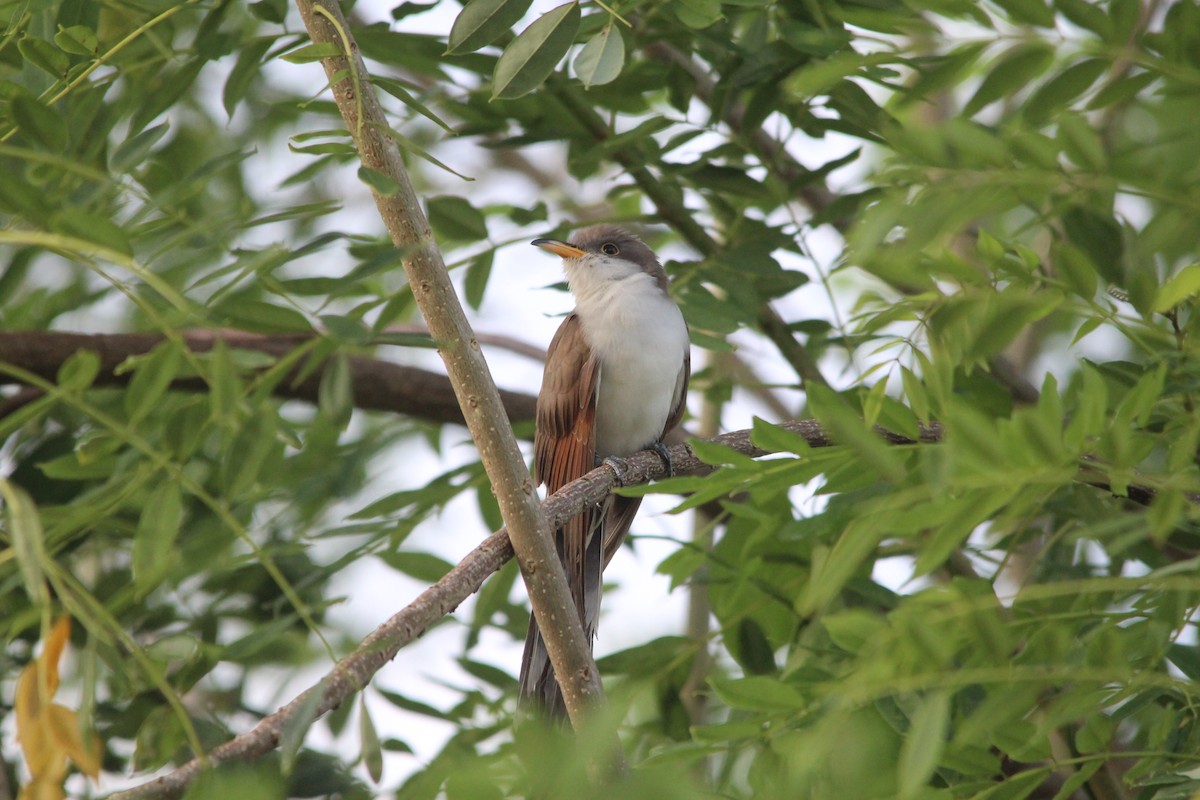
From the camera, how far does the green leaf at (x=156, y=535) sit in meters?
2.82

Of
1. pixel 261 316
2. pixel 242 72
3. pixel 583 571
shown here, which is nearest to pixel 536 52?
pixel 261 316

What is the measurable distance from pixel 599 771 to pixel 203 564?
255 centimetres

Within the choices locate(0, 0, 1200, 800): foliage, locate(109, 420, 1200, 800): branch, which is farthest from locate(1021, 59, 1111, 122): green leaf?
locate(109, 420, 1200, 800): branch

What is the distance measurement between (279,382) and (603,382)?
5.07 feet

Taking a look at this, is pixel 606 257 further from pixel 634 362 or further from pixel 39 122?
pixel 39 122

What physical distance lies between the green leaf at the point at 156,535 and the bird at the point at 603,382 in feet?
6.15

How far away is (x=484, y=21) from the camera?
2656 millimetres

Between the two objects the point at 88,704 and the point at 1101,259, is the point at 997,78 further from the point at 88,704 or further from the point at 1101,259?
the point at 88,704

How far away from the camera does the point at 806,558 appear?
4047 mm

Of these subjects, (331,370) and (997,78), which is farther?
(331,370)

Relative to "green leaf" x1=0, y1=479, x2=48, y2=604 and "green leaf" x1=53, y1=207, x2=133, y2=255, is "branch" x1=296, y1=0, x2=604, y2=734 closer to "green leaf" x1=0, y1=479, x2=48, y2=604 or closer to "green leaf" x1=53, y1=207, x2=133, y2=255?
"green leaf" x1=53, y1=207, x2=133, y2=255

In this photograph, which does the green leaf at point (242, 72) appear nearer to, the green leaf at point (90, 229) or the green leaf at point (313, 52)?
the green leaf at point (313, 52)

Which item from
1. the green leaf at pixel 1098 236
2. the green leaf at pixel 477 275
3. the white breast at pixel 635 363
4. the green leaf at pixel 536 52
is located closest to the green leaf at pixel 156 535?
the green leaf at pixel 536 52

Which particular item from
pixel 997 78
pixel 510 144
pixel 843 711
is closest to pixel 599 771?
pixel 843 711
